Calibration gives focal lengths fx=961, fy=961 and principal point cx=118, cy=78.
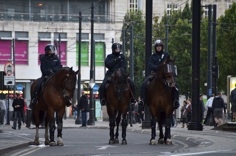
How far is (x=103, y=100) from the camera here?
24.3 metres

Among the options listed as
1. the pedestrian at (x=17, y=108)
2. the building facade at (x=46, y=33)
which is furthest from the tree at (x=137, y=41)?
the pedestrian at (x=17, y=108)

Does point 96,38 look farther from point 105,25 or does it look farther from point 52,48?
point 52,48

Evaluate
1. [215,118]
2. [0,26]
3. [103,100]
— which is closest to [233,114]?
[215,118]

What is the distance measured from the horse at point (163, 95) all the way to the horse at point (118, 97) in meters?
0.69

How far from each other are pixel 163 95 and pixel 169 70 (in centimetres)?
81

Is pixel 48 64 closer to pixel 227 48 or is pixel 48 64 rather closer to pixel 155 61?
pixel 155 61

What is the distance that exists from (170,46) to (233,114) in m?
43.7

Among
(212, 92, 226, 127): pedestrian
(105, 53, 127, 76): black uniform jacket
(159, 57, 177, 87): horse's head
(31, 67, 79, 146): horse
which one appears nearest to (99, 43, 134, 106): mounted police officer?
(105, 53, 127, 76): black uniform jacket

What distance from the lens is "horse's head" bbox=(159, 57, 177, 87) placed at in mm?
22453

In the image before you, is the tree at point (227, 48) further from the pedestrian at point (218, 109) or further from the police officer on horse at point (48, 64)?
the police officer on horse at point (48, 64)

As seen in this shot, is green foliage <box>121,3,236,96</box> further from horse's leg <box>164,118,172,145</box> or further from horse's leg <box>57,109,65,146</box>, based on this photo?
horse's leg <box>164,118,172,145</box>

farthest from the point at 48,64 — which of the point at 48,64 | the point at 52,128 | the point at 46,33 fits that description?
the point at 46,33

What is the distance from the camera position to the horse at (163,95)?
73.8 ft

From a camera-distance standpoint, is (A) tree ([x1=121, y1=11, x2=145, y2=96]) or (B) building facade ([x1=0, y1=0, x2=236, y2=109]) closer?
(A) tree ([x1=121, y1=11, x2=145, y2=96])
